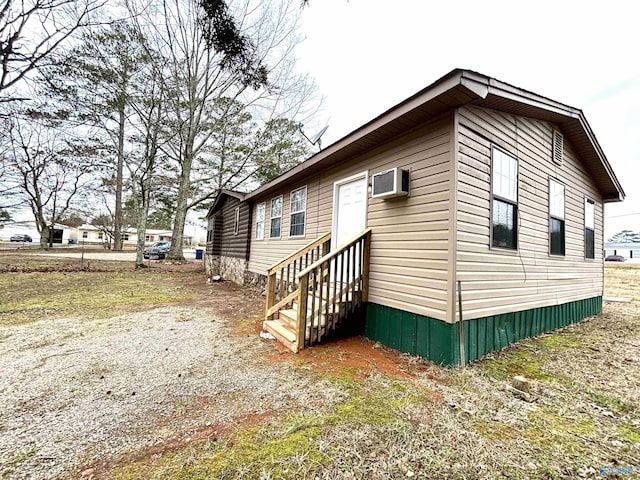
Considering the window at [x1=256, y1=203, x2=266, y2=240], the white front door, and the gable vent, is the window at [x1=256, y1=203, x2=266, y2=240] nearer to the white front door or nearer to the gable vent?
the white front door

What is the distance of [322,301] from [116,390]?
2460 mm

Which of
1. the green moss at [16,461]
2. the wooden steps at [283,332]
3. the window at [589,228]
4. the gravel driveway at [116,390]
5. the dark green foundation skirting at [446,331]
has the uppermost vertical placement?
the window at [589,228]

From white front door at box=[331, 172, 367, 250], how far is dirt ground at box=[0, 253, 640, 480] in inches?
73.8

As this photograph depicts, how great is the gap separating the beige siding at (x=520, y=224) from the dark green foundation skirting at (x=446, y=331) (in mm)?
182

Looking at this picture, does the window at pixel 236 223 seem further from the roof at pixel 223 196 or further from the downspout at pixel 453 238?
the downspout at pixel 453 238

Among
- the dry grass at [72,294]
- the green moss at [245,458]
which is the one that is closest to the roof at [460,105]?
the green moss at [245,458]

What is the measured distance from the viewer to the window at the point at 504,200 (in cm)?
386

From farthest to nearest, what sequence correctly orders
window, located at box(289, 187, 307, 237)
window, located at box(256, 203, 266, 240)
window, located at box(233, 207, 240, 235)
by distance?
window, located at box(233, 207, 240, 235)
window, located at box(256, 203, 266, 240)
window, located at box(289, 187, 307, 237)

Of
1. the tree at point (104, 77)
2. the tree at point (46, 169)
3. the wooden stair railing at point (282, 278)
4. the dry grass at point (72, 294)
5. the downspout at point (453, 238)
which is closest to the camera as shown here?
the downspout at point (453, 238)

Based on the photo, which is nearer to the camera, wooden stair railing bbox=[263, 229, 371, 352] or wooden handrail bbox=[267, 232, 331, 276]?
wooden stair railing bbox=[263, 229, 371, 352]

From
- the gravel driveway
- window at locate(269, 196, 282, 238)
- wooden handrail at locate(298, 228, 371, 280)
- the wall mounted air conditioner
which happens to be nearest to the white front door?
wooden handrail at locate(298, 228, 371, 280)

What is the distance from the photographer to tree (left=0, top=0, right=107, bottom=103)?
6.77 metres

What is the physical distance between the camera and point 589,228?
639cm

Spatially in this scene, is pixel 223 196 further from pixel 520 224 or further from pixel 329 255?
pixel 520 224
